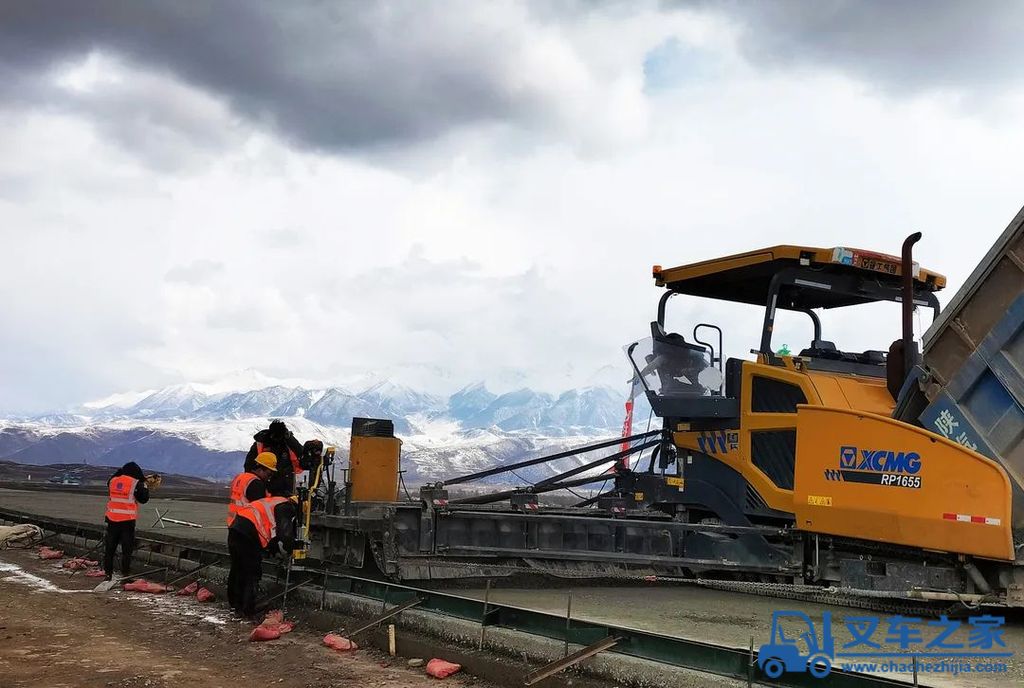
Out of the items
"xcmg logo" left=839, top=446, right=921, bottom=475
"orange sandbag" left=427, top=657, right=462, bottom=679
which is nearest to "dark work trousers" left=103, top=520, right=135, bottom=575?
"orange sandbag" left=427, top=657, right=462, bottom=679

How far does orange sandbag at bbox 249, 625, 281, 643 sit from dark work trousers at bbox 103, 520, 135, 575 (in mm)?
3749

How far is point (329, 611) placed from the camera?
7000mm

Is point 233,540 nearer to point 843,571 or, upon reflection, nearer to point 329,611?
point 329,611

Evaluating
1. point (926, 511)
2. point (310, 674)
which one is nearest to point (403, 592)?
point (310, 674)

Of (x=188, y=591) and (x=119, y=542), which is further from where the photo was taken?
(x=119, y=542)

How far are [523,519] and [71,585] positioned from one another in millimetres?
4955

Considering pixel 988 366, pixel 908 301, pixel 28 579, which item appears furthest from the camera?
pixel 28 579

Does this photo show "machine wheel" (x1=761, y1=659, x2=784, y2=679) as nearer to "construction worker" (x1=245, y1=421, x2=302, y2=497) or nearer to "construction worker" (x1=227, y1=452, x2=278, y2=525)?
"construction worker" (x1=227, y1=452, x2=278, y2=525)

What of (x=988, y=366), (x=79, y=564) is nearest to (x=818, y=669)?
(x=988, y=366)

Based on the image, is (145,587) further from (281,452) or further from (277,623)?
(277,623)

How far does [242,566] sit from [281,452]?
1.27 meters

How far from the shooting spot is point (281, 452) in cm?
833

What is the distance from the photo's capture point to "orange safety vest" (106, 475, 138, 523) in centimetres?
945

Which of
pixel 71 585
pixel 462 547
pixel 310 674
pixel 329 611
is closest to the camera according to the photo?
pixel 310 674
